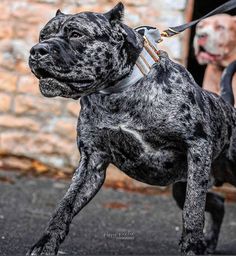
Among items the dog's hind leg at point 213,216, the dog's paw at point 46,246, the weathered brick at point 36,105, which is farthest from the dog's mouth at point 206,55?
the dog's paw at point 46,246

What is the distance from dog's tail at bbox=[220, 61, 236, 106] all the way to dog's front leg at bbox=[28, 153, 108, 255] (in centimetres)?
114

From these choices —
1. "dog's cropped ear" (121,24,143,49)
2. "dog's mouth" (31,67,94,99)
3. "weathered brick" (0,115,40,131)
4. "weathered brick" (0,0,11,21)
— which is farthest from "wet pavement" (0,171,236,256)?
"weathered brick" (0,0,11,21)

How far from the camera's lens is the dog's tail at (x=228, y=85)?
4797 mm

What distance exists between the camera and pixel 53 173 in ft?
25.3

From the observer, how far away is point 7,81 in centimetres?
768

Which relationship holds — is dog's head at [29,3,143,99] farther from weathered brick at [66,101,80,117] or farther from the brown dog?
weathered brick at [66,101,80,117]

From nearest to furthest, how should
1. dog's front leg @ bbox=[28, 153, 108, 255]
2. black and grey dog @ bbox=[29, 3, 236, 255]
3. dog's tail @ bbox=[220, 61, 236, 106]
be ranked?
1. black and grey dog @ bbox=[29, 3, 236, 255]
2. dog's front leg @ bbox=[28, 153, 108, 255]
3. dog's tail @ bbox=[220, 61, 236, 106]

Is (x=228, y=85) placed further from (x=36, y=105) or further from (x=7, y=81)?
(x=7, y=81)

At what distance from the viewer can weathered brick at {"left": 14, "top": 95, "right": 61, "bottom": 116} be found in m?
7.62

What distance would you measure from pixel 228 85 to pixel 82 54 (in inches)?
63.7

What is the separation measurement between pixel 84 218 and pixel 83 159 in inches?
84.6

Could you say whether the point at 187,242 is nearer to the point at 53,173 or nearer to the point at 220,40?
the point at 220,40

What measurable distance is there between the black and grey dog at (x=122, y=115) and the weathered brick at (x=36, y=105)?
12.1 ft

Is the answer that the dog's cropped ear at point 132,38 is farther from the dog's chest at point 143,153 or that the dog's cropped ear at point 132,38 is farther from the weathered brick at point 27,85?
the weathered brick at point 27,85
